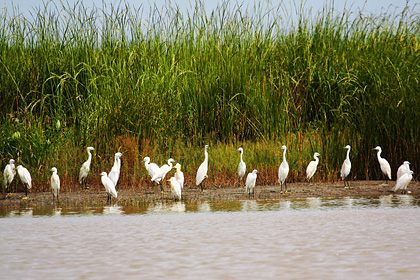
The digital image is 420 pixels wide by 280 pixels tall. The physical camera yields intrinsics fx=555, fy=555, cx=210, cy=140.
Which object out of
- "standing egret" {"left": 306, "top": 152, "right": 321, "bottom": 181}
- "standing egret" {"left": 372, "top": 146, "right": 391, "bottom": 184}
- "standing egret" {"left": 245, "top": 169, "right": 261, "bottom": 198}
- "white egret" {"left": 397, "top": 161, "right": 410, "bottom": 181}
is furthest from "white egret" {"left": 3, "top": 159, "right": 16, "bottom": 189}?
"white egret" {"left": 397, "top": 161, "right": 410, "bottom": 181}

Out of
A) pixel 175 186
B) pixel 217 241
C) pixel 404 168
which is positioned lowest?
pixel 217 241

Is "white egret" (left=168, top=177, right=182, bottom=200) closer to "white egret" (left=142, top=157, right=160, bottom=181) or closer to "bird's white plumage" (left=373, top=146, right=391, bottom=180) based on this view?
"white egret" (left=142, top=157, right=160, bottom=181)

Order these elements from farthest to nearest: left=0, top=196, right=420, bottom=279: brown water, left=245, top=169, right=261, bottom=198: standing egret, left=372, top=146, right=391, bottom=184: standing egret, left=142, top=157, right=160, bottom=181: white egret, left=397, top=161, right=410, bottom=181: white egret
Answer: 1. left=372, top=146, right=391, bottom=184: standing egret
2. left=397, top=161, right=410, bottom=181: white egret
3. left=142, top=157, right=160, bottom=181: white egret
4. left=245, top=169, right=261, bottom=198: standing egret
5. left=0, top=196, right=420, bottom=279: brown water

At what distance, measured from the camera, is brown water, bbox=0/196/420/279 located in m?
4.22

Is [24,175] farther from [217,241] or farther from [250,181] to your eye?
[217,241]

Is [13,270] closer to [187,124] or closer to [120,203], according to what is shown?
[120,203]

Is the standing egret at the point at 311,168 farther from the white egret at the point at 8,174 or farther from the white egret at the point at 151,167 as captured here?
the white egret at the point at 8,174

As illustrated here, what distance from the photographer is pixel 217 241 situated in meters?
5.31

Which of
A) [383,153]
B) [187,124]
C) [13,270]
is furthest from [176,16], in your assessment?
[13,270]

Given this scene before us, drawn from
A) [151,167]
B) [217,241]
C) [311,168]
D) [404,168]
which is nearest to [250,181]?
[311,168]

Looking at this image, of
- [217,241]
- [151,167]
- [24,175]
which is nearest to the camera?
[217,241]

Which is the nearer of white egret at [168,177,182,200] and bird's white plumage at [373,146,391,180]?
white egret at [168,177,182,200]

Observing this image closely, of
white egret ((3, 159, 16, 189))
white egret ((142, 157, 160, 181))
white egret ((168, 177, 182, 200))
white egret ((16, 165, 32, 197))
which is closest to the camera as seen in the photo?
white egret ((168, 177, 182, 200))

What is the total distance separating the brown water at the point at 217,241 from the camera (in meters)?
4.22
